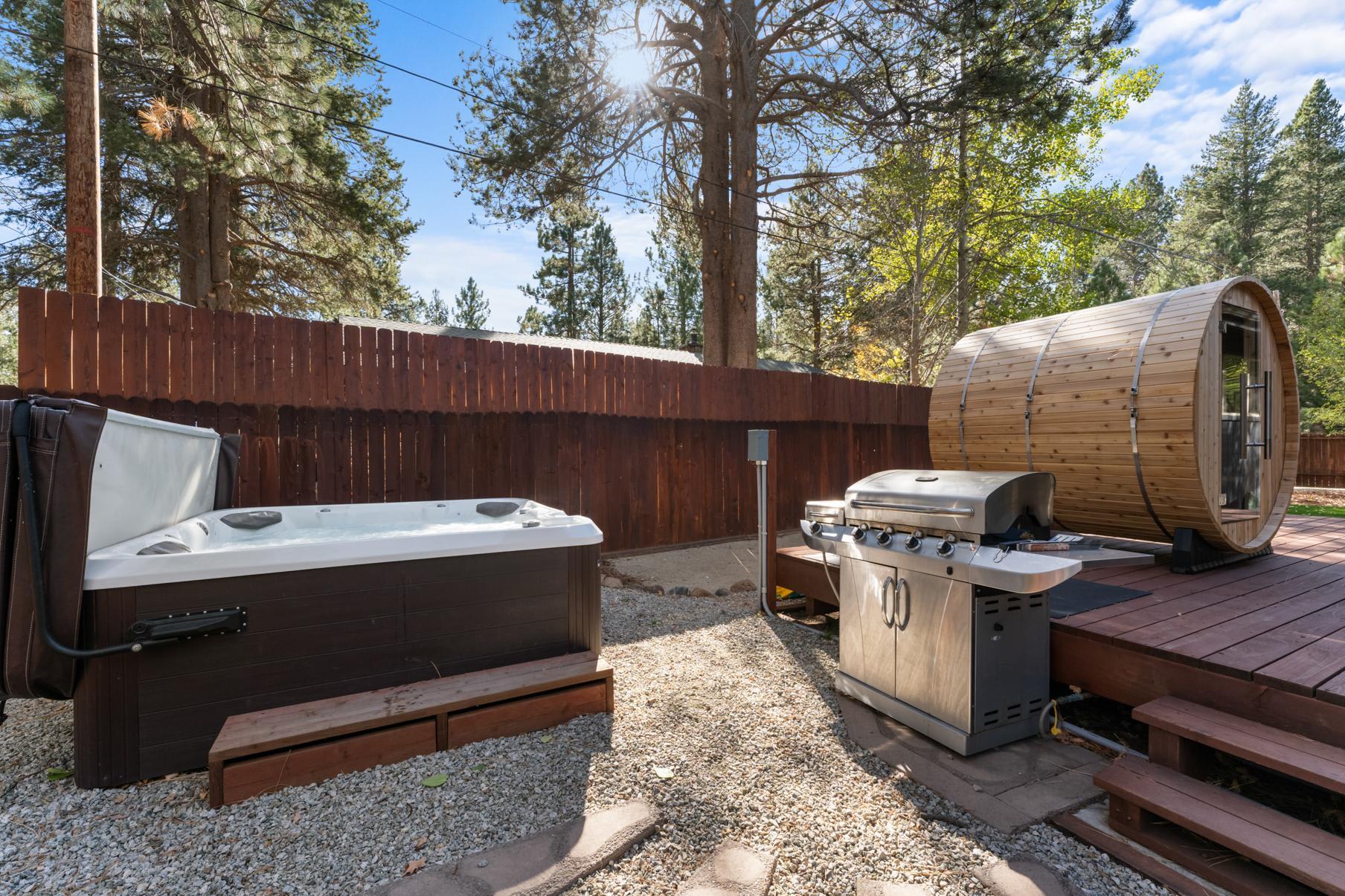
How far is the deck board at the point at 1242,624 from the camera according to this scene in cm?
191

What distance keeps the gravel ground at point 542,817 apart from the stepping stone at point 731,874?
0.04 meters

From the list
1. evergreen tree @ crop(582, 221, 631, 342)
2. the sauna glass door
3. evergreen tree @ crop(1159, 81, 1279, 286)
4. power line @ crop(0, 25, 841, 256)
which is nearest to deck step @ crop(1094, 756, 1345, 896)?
the sauna glass door

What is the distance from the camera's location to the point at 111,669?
76.7 inches

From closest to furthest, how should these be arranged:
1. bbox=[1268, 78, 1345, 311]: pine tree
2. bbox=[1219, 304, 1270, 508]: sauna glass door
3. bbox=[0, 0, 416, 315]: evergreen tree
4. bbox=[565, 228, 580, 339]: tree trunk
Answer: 1. bbox=[1219, 304, 1270, 508]: sauna glass door
2. bbox=[0, 0, 416, 315]: evergreen tree
3. bbox=[1268, 78, 1345, 311]: pine tree
4. bbox=[565, 228, 580, 339]: tree trunk

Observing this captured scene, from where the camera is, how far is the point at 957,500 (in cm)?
235

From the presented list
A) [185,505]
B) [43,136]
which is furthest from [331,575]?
[43,136]

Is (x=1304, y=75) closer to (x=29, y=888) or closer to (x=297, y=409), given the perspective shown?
(x=297, y=409)

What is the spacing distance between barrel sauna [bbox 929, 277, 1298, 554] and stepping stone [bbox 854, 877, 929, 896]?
2768mm

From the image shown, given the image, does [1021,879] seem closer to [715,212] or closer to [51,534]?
[51,534]

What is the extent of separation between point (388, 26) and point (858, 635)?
1111 centimetres

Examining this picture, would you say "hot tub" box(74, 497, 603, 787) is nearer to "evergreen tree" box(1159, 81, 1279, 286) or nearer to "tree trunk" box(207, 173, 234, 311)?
"tree trunk" box(207, 173, 234, 311)

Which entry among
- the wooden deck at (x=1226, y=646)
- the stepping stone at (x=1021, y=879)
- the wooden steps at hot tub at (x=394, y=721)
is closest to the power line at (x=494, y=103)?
the wooden steps at hot tub at (x=394, y=721)

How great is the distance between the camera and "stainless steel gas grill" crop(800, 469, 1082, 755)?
7.16 feet

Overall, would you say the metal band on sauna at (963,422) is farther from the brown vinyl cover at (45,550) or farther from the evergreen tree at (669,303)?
the evergreen tree at (669,303)
